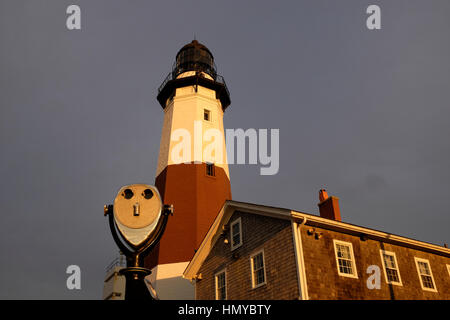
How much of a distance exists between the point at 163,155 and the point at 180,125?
8.83 feet

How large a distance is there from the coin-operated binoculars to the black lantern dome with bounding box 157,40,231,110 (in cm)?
2567

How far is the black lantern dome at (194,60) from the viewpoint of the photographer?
121 ft

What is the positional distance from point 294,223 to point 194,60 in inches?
975

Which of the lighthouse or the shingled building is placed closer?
the shingled building

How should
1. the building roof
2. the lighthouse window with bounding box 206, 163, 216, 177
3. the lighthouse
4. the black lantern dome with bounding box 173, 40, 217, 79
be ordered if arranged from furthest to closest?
the black lantern dome with bounding box 173, 40, 217, 79
the lighthouse window with bounding box 206, 163, 216, 177
the lighthouse
the building roof

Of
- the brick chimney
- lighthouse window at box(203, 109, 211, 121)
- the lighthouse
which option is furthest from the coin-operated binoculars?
lighthouse window at box(203, 109, 211, 121)

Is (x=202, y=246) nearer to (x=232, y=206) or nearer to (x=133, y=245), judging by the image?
(x=232, y=206)

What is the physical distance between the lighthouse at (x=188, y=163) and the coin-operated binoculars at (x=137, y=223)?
1668cm

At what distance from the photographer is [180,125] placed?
102ft

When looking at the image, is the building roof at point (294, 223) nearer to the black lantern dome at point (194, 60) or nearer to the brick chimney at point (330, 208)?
the brick chimney at point (330, 208)

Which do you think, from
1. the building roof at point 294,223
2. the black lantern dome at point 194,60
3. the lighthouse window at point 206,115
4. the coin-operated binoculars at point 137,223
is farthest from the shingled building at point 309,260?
the black lantern dome at point 194,60

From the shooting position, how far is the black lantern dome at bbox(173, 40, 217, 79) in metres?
36.9

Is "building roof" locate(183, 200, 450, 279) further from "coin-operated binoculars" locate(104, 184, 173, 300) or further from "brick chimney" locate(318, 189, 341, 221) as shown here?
"coin-operated binoculars" locate(104, 184, 173, 300)
